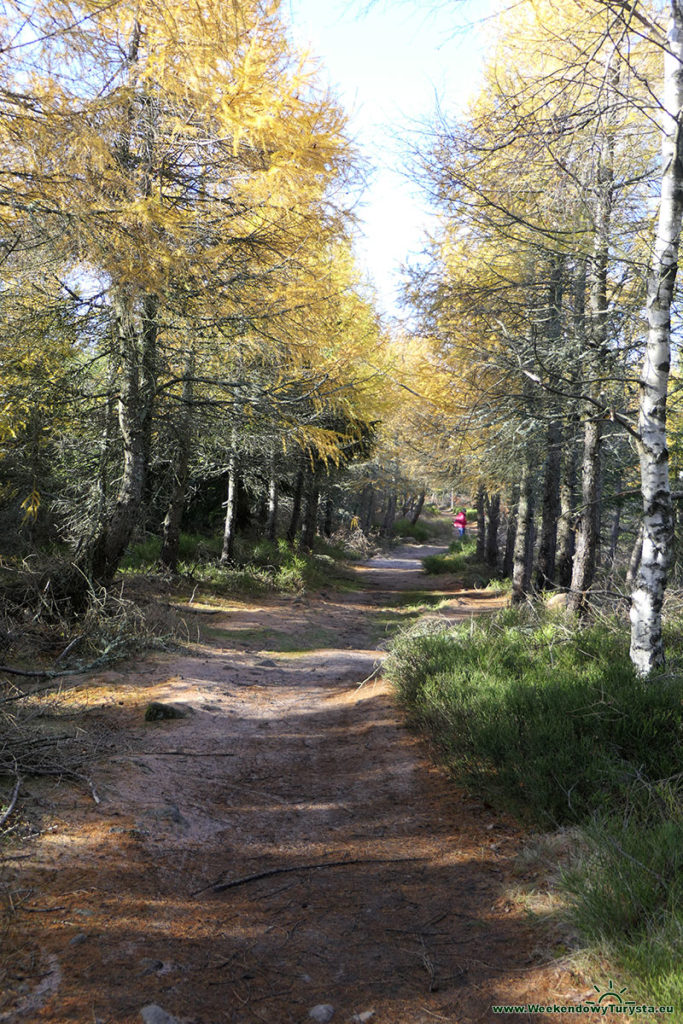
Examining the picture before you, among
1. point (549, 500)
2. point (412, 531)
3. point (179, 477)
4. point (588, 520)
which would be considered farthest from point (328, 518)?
point (588, 520)

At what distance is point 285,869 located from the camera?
3.88 m

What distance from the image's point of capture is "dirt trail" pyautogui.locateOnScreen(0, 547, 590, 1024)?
2.67 m

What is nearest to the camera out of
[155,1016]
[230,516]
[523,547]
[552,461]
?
[155,1016]

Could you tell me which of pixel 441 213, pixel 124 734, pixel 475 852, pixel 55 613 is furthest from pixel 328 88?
pixel 475 852

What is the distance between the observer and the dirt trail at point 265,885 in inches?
105

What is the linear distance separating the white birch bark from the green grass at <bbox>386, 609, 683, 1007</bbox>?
508mm

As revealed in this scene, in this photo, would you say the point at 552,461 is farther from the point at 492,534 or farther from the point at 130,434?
the point at 492,534

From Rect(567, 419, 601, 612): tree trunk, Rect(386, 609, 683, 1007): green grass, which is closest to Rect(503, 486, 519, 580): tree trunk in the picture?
Rect(567, 419, 601, 612): tree trunk

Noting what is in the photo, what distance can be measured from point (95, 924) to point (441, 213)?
8.04 meters

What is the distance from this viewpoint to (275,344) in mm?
9102

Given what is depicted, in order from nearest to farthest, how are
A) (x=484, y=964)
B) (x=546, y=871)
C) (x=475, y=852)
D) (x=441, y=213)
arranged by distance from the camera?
(x=484, y=964)
(x=546, y=871)
(x=475, y=852)
(x=441, y=213)

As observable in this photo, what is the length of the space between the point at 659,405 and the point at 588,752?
2.65 meters

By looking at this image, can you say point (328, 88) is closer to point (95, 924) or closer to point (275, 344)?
point (275, 344)

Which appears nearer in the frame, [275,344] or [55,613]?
[55,613]
